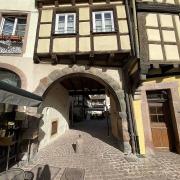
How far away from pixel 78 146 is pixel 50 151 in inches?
49.6

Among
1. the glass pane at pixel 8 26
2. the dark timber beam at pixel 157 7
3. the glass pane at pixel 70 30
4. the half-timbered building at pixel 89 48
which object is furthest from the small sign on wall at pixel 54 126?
the dark timber beam at pixel 157 7

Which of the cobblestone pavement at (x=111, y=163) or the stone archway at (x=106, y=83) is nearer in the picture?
the cobblestone pavement at (x=111, y=163)

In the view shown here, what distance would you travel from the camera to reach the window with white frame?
23.9 feet

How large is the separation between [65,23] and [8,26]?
114 inches

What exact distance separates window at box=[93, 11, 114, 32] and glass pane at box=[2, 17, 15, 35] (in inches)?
162

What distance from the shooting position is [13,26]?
746 centimetres

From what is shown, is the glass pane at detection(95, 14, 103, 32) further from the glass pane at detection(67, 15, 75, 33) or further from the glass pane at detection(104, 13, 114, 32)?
the glass pane at detection(67, 15, 75, 33)

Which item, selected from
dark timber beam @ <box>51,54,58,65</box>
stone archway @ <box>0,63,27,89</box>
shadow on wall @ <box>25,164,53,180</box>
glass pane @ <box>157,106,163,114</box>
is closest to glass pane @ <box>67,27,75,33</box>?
dark timber beam @ <box>51,54,58,65</box>

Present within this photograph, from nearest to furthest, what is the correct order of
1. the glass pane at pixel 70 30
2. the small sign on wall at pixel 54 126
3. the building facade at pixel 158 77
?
1. the building facade at pixel 158 77
2. the glass pane at pixel 70 30
3. the small sign on wall at pixel 54 126

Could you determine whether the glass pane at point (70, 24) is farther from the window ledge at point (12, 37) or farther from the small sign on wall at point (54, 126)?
the small sign on wall at point (54, 126)

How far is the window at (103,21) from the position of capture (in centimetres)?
681

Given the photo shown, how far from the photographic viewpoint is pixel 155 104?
6.65 meters

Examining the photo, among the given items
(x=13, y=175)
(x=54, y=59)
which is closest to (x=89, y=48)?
(x=54, y=59)

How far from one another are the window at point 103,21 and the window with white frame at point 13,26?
3.57 metres
